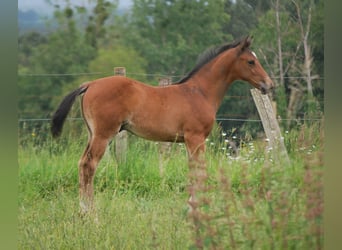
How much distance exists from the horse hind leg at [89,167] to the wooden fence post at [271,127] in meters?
0.81

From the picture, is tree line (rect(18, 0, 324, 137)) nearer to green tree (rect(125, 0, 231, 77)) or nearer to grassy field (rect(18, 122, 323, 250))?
green tree (rect(125, 0, 231, 77))

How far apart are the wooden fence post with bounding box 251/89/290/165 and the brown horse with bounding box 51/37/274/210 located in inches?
3.3

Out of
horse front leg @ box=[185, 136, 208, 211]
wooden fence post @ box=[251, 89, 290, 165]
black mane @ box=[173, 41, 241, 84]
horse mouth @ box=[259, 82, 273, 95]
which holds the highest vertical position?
black mane @ box=[173, 41, 241, 84]

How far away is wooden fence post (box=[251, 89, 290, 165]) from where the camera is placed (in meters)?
2.44

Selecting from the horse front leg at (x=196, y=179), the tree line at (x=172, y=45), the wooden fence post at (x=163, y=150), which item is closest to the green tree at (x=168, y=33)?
the tree line at (x=172, y=45)

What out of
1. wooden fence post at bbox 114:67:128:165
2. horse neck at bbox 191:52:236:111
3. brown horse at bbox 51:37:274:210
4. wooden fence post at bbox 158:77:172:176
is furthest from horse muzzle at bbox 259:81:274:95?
wooden fence post at bbox 114:67:128:165

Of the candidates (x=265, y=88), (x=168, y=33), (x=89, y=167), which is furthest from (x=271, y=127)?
(x=168, y=33)

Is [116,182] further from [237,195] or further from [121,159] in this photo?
[237,195]

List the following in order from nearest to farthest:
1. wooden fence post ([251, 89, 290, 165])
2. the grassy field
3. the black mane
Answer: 1. the grassy field
2. wooden fence post ([251, 89, 290, 165])
3. the black mane

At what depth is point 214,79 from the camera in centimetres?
376

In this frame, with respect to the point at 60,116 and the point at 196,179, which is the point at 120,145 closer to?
the point at 60,116

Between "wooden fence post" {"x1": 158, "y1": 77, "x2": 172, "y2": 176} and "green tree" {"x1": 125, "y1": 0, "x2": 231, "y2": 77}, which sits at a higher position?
"green tree" {"x1": 125, "y1": 0, "x2": 231, "y2": 77}

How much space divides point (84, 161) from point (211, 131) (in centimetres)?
81

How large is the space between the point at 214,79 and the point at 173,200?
1147 mm
